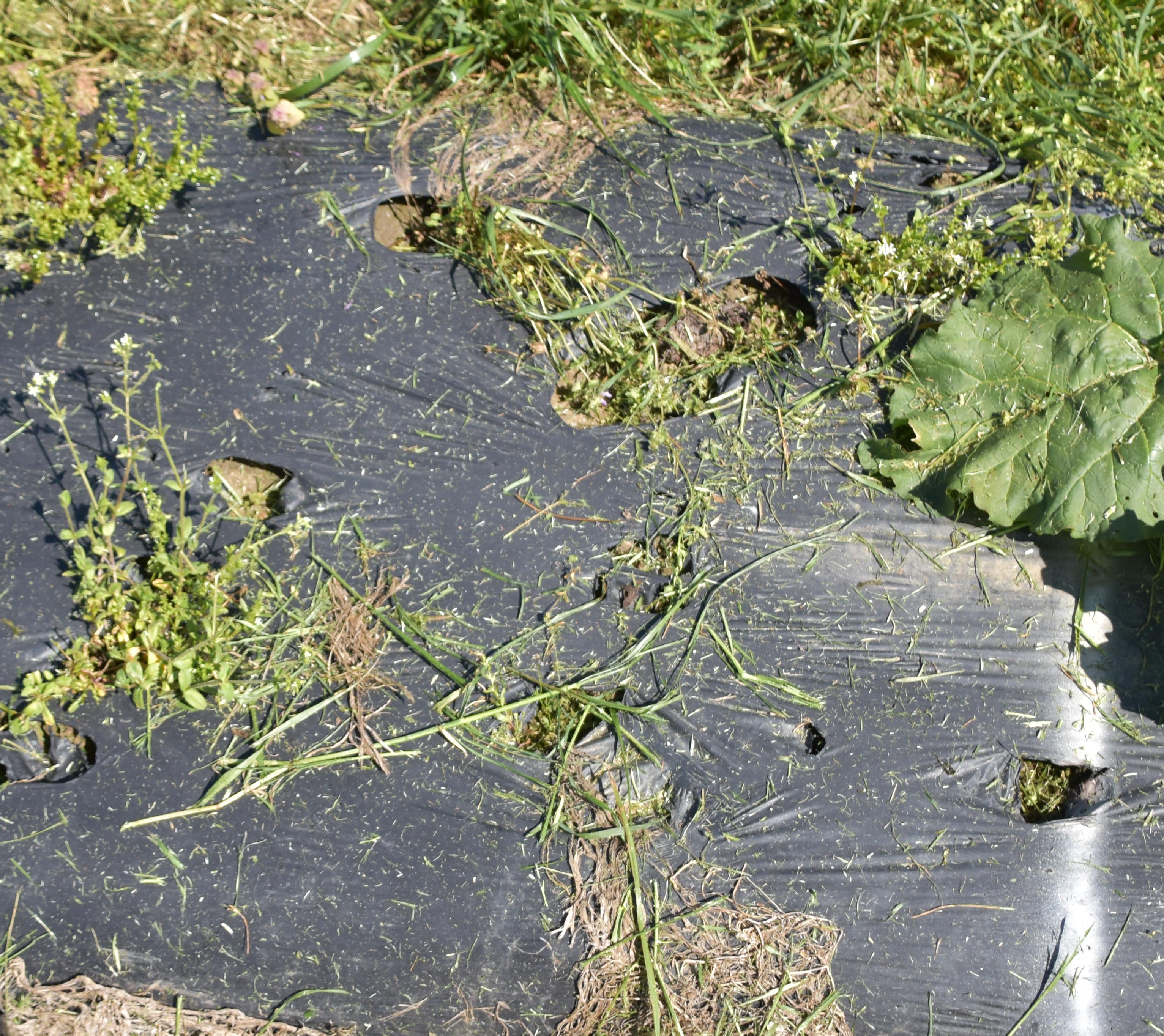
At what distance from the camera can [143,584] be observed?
2162mm

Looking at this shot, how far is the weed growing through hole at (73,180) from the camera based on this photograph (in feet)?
7.19

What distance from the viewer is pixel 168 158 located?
2.37 meters

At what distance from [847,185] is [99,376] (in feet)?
7.29

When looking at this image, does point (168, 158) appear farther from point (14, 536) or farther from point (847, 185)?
point (847, 185)

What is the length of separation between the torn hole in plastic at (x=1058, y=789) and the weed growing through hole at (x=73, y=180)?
277 centimetres

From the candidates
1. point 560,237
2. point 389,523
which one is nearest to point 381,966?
point 389,523

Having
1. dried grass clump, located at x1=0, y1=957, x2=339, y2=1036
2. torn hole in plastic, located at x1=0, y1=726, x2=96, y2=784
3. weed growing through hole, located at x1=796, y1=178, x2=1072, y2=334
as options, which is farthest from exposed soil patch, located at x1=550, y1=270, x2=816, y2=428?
dried grass clump, located at x1=0, y1=957, x2=339, y2=1036

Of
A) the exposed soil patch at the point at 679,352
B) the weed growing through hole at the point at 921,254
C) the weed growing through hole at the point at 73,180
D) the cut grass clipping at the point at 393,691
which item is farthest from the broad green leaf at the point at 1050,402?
the weed growing through hole at the point at 73,180

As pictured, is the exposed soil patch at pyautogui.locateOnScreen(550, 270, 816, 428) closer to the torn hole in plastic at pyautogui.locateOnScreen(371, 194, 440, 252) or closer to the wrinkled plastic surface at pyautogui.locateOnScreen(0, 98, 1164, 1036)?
the wrinkled plastic surface at pyautogui.locateOnScreen(0, 98, 1164, 1036)

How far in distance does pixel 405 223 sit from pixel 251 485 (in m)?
0.89

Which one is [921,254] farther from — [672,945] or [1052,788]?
[672,945]

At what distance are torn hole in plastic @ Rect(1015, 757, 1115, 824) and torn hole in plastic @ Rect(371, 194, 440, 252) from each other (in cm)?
223

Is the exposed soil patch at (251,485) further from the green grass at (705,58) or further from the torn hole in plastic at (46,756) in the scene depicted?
the green grass at (705,58)

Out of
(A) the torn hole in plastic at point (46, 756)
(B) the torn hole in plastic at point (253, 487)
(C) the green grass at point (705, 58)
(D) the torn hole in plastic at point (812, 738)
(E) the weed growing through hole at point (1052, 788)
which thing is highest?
(C) the green grass at point (705, 58)
